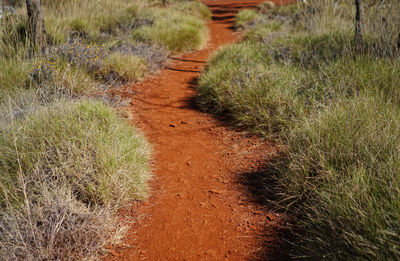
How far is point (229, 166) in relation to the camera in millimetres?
3791

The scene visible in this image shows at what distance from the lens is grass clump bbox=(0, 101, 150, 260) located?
2.33m

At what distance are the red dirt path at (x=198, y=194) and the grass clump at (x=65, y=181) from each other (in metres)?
0.25

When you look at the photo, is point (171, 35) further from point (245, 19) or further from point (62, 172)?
point (62, 172)

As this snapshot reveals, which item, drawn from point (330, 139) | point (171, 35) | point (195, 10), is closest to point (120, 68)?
point (171, 35)

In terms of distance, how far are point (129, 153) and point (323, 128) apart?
1.94 meters

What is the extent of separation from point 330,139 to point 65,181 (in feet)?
7.96

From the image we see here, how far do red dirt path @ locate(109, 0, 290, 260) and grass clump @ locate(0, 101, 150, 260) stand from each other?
0.81 ft

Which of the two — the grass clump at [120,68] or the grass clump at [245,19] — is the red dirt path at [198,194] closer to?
the grass clump at [120,68]

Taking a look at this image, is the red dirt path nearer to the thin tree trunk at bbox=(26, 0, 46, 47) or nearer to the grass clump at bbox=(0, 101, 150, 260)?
the grass clump at bbox=(0, 101, 150, 260)

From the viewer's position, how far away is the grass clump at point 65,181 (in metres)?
2.33

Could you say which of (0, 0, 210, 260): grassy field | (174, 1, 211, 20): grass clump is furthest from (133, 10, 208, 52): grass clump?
(174, 1, 211, 20): grass clump

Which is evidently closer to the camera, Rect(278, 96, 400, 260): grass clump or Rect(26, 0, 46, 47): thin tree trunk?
Rect(278, 96, 400, 260): grass clump

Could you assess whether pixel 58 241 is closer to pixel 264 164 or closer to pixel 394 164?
pixel 264 164

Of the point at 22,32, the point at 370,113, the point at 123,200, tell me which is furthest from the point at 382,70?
the point at 22,32
